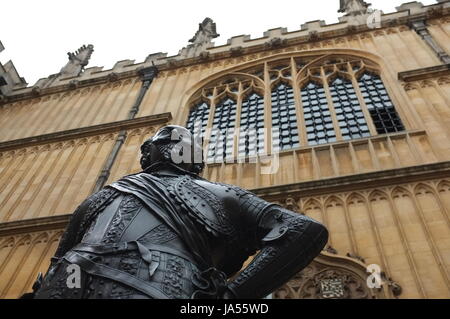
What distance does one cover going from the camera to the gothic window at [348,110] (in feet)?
26.8

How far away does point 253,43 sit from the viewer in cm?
1348

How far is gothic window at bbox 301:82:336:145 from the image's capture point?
8250mm

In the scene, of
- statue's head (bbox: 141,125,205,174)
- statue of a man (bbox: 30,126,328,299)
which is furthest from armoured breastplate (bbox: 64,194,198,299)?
statue's head (bbox: 141,125,205,174)

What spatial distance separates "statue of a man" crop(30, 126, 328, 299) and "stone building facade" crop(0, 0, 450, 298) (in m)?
3.37

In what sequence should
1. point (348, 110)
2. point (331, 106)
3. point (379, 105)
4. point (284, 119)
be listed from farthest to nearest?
1. point (284, 119)
2. point (331, 106)
3. point (348, 110)
4. point (379, 105)

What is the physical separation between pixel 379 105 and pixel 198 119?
4.30 meters

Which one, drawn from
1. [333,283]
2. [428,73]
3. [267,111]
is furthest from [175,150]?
[428,73]

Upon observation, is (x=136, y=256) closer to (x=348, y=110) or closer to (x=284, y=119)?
(x=284, y=119)

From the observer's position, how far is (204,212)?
6.30 ft

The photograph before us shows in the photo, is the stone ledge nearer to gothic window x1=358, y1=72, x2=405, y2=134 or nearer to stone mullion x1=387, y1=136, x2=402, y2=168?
gothic window x1=358, y1=72, x2=405, y2=134

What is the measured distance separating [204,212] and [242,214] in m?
0.19

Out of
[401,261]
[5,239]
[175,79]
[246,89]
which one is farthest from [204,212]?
[175,79]

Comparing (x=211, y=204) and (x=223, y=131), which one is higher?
(x=223, y=131)

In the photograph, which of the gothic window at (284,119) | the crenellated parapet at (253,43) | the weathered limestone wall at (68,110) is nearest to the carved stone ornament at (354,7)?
the crenellated parapet at (253,43)
